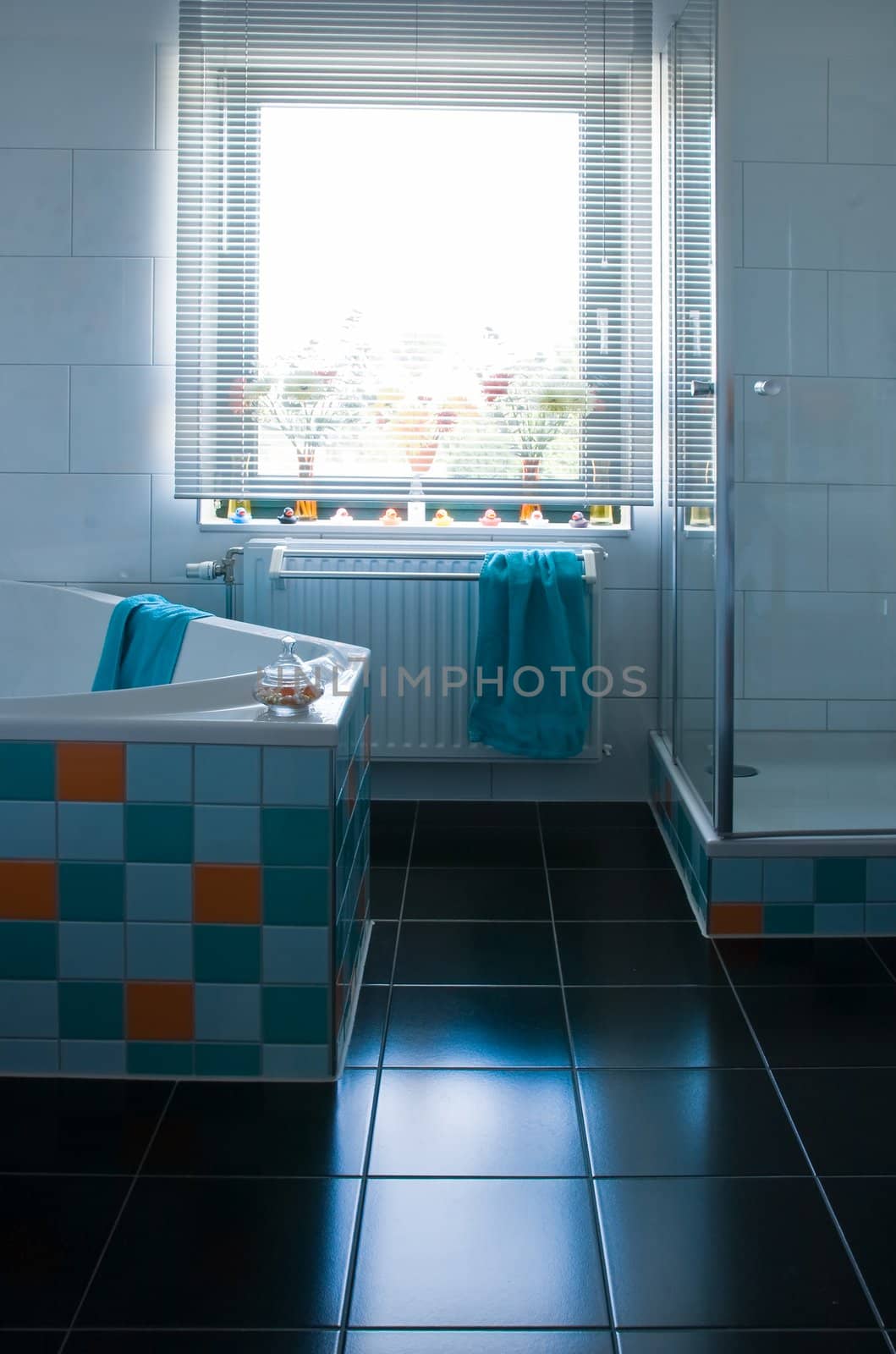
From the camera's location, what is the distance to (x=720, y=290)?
2520 millimetres

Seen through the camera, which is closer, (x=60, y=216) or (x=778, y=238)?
(x=778, y=238)

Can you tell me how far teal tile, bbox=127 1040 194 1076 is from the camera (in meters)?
1.92

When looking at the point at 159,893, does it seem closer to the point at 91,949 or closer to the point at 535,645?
the point at 91,949

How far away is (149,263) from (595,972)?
2.09 metres

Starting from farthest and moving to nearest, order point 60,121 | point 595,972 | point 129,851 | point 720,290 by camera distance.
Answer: point 60,121 → point 720,290 → point 595,972 → point 129,851

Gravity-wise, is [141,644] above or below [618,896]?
above

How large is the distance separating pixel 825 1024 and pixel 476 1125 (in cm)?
65

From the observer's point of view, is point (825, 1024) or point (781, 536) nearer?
point (825, 1024)

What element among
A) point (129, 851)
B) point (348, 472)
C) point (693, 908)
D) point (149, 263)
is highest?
point (149, 263)

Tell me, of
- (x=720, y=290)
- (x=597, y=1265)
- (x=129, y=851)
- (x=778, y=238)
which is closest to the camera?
(x=597, y=1265)

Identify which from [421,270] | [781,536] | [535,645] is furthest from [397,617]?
[781,536]

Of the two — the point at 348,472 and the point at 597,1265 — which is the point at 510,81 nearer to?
the point at 348,472

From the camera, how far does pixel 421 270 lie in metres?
3.36

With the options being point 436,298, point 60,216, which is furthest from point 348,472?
point 60,216
